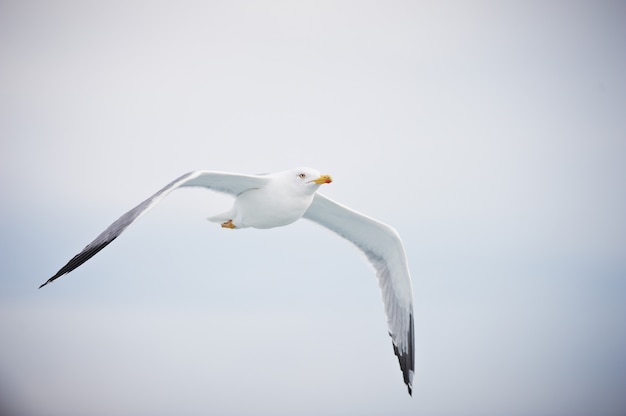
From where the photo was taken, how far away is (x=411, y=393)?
12.4m

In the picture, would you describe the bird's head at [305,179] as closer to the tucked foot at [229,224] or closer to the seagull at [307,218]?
the seagull at [307,218]

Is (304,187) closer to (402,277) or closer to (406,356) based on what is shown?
(402,277)

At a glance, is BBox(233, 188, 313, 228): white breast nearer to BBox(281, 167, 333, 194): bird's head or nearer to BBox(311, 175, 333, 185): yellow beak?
BBox(281, 167, 333, 194): bird's head

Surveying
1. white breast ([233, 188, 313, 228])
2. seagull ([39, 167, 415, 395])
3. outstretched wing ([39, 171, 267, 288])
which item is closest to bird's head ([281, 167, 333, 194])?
seagull ([39, 167, 415, 395])

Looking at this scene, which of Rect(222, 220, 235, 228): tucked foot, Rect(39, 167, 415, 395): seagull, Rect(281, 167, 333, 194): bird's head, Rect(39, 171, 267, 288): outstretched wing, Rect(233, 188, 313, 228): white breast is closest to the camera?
Rect(39, 171, 267, 288): outstretched wing

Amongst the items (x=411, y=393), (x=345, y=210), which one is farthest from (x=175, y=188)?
(x=411, y=393)

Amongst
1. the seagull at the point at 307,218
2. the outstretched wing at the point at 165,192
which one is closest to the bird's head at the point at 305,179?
the seagull at the point at 307,218

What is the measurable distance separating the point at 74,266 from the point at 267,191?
293cm

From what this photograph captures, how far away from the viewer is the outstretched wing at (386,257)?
11625mm

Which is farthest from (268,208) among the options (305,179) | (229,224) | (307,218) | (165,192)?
(307,218)

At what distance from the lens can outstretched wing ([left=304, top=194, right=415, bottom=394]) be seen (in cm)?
1162

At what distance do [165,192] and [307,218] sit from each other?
3461mm

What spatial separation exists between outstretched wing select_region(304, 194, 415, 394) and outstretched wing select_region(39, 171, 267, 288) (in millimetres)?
1645

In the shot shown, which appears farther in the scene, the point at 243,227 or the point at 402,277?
the point at 402,277
